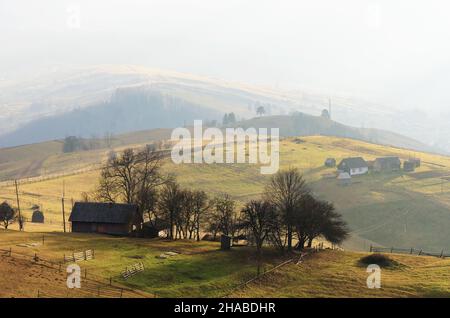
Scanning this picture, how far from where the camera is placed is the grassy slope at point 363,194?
122m

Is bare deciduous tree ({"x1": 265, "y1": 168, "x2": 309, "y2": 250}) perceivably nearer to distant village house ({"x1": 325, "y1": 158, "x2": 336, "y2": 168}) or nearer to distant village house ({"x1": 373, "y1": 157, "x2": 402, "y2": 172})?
distant village house ({"x1": 325, "y1": 158, "x2": 336, "y2": 168})

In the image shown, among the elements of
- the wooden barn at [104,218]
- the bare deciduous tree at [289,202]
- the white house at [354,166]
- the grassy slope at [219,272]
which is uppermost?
Result: the white house at [354,166]

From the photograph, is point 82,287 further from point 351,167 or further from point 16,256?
point 351,167

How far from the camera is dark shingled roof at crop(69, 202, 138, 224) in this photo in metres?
88.4

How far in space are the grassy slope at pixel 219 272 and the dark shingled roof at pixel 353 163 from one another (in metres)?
102

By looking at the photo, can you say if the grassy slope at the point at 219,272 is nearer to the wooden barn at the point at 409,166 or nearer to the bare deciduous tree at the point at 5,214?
A: the bare deciduous tree at the point at 5,214

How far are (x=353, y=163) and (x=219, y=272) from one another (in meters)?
125

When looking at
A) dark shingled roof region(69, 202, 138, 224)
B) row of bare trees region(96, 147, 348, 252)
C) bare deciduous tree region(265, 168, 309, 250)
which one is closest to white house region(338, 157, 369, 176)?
row of bare trees region(96, 147, 348, 252)

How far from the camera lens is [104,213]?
89.4 m

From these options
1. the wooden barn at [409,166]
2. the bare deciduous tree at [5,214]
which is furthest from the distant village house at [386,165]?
the bare deciduous tree at [5,214]

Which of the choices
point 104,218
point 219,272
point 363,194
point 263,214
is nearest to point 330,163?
point 363,194

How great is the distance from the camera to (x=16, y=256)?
61562mm

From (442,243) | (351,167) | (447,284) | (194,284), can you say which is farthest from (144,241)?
(351,167)

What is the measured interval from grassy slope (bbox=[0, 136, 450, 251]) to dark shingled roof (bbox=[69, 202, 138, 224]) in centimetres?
2977
